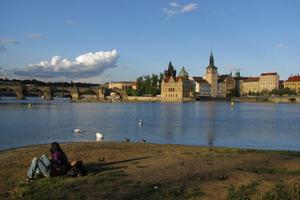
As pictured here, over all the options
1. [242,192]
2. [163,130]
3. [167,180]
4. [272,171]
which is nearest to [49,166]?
[167,180]

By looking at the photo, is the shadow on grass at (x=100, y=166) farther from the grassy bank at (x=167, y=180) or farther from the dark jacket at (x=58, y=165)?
the dark jacket at (x=58, y=165)

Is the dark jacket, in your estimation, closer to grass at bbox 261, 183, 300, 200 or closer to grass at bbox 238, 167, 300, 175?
grass at bbox 238, 167, 300, 175

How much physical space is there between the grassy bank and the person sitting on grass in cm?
36

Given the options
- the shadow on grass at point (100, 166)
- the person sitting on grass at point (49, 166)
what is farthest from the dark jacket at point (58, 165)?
the shadow on grass at point (100, 166)

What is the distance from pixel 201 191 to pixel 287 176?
12.0ft

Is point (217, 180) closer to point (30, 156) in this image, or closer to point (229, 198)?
point (229, 198)

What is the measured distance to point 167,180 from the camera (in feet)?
44.7

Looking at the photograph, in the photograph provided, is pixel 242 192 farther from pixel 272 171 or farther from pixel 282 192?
pixel 272 171

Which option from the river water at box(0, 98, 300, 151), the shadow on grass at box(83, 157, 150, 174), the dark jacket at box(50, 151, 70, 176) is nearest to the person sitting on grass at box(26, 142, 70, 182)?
the dark jacket at box(50, 151, 70, 176)

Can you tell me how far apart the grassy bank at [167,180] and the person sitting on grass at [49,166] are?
36 cm

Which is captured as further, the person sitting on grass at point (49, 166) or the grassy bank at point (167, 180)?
→ the person sitting on grass at point (49, 166)

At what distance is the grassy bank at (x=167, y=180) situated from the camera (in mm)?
12266

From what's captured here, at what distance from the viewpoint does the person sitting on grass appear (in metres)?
14.5

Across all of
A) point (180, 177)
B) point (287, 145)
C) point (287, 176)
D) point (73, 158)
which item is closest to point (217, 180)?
point (180, 177)
